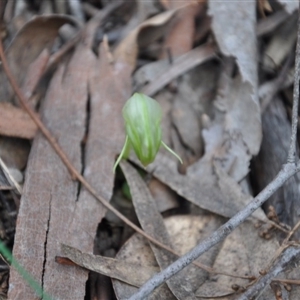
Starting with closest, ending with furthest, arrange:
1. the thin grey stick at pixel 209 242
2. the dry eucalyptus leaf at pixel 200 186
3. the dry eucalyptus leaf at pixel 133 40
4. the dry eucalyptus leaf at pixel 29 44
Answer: the thin grey stick at pixel 209 242
the dry eucalyptus leaf at pixel 200 186
the dry eucalyptus leaf at pixel 29 44
the dry eucalyptus leaf at pixel 133 40

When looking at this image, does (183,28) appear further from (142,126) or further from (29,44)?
(142,126)

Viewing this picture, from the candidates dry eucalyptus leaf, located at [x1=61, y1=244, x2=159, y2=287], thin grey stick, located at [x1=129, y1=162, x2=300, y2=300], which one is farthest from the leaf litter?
thin grey stick, located at [x1=129, y1=162, x2=300, y2=300]

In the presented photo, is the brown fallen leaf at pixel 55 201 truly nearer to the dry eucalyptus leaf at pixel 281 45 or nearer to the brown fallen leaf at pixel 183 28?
the brown fallen leaf at pixel 183 28

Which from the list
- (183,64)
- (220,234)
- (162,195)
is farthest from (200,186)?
(183,64)

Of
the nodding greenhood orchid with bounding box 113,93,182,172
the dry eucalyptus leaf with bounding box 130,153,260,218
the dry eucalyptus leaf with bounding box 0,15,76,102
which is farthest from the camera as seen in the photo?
the dry eucalyptus leaf with bounding box 0,15,76,102

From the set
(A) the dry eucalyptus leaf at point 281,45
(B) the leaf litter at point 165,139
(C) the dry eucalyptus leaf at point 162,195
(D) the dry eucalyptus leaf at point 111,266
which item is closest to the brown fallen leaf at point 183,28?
(B) the leaf litter at point 165,139

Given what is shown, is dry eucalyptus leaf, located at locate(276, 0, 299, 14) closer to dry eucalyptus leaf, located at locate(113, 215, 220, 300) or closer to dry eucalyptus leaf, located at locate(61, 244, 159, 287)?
dry eucalyptus leaf, located at locate(113, 215, 220, 300)
